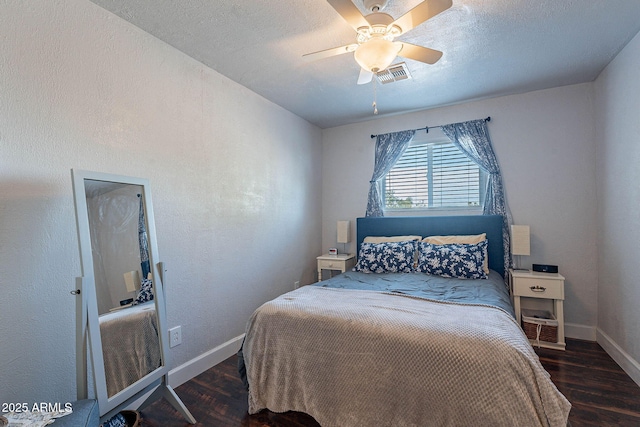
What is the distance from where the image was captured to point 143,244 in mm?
1881

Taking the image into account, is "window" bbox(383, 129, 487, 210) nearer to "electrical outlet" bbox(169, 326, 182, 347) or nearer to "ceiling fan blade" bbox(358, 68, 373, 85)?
"ceiling fan blade" bbox(358, 68, 373, 85)

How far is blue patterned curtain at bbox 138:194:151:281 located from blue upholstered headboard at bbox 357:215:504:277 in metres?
2.63

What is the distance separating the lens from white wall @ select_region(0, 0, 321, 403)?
1536mm

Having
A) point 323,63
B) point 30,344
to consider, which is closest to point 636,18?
point 323,63

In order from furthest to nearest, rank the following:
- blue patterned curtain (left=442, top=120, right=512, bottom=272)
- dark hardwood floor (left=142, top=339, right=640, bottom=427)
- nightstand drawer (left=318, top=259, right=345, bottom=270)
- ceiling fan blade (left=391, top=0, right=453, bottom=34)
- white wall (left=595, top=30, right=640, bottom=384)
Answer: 1. nightstand drawer (left=318, top=259, right=345, bottom=270)
2. blue patterned curtain (left=442, top=120, right=512, bottom=272)
3. white wall (left=595, top=30, right=640, bottom=384)
4. dark hardwood floor (left=142, top=339, right=640, bottom=427)
5. ceiling fan blade (left=391, top=0, right=453, bottom=34)

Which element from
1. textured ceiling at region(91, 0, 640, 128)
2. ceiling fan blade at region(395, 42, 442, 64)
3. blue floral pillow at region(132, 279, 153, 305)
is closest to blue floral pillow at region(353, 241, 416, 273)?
textured ceiling at region(91, 0, 640, 128)

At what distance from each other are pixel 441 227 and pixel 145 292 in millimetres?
3008

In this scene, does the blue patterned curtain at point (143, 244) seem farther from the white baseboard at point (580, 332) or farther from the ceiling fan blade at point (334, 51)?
the white baseboard at point (580, 332)

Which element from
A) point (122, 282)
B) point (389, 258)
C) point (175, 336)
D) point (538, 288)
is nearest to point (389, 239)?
point (389, 258)

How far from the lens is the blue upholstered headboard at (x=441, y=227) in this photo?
323 centimetres

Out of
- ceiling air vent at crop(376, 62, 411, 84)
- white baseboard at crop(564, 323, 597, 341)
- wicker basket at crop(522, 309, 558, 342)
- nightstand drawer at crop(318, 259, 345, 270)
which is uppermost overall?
ceiling air vent at crop(376, 62, 411, 84)

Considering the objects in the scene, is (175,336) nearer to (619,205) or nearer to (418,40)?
(418,40)

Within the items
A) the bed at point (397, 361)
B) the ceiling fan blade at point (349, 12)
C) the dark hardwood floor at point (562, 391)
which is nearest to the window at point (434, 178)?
the bed at point (397, 361)

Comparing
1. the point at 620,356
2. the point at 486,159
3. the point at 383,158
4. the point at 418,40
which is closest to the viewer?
the point at 418,40
